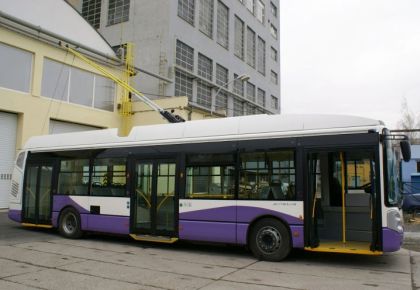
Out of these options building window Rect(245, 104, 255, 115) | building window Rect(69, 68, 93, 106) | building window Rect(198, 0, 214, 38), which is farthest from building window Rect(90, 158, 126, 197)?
building window Rect(245, 104, 255, 115)

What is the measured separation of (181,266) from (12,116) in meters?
14.7

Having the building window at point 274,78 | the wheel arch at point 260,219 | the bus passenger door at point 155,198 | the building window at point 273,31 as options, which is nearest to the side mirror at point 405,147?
the wheel arch at point 260,219

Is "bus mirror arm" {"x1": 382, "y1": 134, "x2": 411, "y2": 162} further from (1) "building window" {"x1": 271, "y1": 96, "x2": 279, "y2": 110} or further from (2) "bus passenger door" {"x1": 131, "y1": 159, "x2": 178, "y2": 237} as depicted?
(1) "building window" {"x1": 271, "y1": 96, "x2": 279, "y2": 110}

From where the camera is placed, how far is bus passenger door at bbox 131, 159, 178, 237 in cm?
1101

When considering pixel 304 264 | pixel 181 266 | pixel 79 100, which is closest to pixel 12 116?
pixel 79 100

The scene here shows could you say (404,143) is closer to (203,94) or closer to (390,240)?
(390,240)

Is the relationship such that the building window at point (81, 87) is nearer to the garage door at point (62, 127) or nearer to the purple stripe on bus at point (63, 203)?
the garage door at point (62, 127)

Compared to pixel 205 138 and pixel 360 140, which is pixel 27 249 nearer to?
pixel 205 138

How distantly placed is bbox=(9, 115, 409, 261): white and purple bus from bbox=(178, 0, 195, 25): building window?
22278mm

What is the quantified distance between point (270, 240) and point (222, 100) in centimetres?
3094

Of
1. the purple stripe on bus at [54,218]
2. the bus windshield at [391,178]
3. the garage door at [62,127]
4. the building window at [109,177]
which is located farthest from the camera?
the garage door at [62,127]

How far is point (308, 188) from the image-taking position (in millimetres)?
9336

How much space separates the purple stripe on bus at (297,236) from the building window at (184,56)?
24.3 metres

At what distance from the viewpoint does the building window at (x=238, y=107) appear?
4236cm
